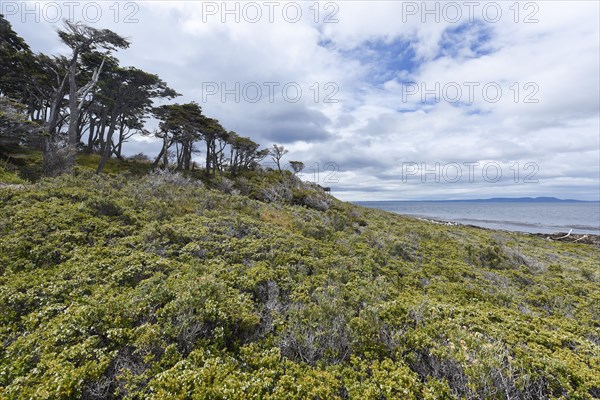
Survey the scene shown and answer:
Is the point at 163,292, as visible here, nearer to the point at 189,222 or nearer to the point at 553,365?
the point at 189,222

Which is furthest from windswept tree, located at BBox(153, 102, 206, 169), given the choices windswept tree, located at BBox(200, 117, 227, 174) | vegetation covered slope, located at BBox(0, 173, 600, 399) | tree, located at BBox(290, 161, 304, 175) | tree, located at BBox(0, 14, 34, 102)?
vegetation covered slope, located at BBox(0, 173, 600, 399)

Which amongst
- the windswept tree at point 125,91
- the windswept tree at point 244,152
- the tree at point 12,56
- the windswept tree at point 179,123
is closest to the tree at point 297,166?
the windswept tree at point 244,152

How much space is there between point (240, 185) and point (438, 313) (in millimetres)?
20453

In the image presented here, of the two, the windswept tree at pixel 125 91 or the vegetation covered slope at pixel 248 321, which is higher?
the windswept tree at pixel 125 91

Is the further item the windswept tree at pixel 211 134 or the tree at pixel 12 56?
the windswept tree at pixel 211 134

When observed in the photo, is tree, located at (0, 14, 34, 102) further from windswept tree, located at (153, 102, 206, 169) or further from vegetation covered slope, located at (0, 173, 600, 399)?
vegetation covered slope, located at (0, 173, 600, 399)

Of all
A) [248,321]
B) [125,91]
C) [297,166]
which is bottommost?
[248,321]

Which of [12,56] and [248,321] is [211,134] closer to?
[12,56]

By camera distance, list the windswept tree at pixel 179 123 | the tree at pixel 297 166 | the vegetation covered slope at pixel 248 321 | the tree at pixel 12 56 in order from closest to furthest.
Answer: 1. the vegetation covered slope at pixel 248 321
2. the tree at pixel 12 56
3. the windswept tree at pixel 179 123
4. the tree at pixel 297 166

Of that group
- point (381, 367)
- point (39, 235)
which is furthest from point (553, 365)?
point (39, 235)

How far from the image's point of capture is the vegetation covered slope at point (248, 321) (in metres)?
3.45

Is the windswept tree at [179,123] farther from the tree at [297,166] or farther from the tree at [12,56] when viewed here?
the tree at [297,166]

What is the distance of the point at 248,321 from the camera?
4707 millimetres

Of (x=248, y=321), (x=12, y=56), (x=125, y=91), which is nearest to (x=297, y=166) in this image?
(x=125, y=91)
